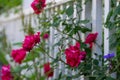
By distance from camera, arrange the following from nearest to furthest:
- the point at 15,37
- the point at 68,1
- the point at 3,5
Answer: the point at 68,1 → the point at 15,37 → the point at 3,5

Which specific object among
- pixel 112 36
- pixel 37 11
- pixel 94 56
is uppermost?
pixel 37 11

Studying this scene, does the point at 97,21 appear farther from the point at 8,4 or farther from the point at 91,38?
the point at 8,4

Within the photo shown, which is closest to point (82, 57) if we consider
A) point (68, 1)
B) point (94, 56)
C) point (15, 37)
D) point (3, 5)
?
point (94, 56)

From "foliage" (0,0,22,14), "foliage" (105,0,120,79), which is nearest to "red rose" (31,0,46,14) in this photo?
"foliage" (105,0,120,79)

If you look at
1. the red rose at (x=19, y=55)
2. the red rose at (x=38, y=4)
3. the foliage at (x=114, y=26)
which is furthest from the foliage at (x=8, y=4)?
the foliage at (x=114, y=26)

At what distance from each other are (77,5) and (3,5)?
498cm

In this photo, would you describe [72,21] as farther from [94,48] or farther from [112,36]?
[112,36]

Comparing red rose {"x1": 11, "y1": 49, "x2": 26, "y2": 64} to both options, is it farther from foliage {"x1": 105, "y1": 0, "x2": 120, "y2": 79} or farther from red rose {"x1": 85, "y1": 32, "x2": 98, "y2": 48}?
foliage {"x1": 105, "y1": 0, "x2": 120, "y2": 79}

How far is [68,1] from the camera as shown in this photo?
3100mm

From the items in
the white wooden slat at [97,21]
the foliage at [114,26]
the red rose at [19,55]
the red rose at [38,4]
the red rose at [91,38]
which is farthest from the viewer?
the red rose at [19,55]

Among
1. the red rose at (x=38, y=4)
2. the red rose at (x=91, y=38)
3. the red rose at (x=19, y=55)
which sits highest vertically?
the red rose at (x=38, y=4)

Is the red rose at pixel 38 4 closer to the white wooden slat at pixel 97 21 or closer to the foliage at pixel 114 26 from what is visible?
the white wooden slat at pixel 97 21

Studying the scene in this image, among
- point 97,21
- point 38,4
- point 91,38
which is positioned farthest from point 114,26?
point 38,4

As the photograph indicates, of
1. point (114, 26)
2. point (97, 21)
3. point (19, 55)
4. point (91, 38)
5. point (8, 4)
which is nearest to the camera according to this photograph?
point (114, 26)
